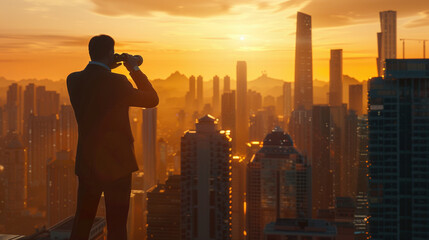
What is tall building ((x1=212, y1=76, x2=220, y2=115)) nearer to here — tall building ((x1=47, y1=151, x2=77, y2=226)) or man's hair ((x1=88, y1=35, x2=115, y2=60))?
tall building ((x1=47, y1=151, x2=77, y2=226))

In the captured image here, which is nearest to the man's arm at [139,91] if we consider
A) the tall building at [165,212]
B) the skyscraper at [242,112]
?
the tall building at [165,212]

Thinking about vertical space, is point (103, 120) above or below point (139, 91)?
below

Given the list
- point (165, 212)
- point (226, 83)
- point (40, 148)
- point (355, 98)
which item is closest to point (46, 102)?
point (40, 148)

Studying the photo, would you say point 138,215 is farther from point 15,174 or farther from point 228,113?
point 228,113

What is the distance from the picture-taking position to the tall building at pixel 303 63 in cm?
12119

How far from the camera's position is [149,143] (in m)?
67.4

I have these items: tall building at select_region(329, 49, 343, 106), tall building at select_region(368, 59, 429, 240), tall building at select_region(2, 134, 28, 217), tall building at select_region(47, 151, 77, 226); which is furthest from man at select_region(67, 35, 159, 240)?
tall building at select_region(329, 49, 343, 106)

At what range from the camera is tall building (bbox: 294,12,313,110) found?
121 meters

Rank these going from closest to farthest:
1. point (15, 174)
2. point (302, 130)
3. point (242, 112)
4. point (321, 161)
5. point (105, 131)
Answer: point (105, 131) → point (15, 174) → point (321, 161) → point (302, 130) → point (242, 112)

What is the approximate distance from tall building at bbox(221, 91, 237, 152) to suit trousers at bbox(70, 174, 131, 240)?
248 feet

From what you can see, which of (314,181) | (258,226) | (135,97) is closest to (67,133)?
(258,226)

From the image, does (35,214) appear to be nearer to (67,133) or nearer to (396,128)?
(67,133)

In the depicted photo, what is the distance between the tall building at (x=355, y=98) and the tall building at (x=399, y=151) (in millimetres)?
55646

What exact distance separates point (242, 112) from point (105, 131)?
86.3 m
